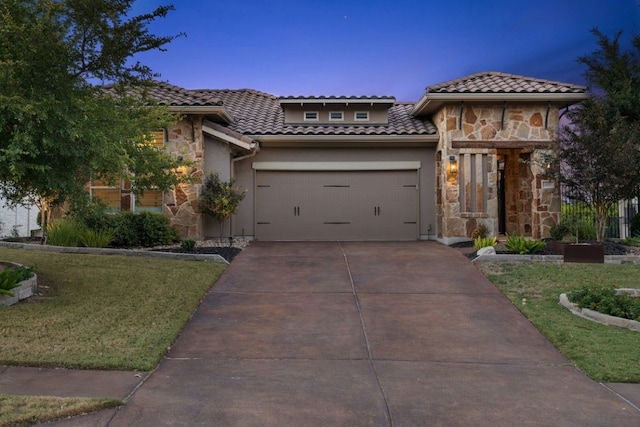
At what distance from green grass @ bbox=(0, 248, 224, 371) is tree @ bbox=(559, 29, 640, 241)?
29.6ft

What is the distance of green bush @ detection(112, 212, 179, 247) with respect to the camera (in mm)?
12148

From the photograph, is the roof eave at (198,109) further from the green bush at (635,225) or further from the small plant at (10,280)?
the green bush at (635,225)

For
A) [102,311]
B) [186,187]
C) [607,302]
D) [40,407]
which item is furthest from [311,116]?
[40,407]

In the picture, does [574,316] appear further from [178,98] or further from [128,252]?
[178,98]

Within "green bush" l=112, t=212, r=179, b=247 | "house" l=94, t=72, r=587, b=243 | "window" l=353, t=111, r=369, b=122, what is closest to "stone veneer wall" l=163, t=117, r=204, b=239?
"house" l=94, t=72, r=587, b=243

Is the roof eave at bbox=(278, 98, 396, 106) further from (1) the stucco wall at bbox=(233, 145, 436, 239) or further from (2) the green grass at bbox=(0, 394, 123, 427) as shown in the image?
(2) the green grass at bbox=(0, 394, 123, 427)

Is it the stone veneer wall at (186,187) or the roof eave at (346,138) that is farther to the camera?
the roof eave at (346,138)

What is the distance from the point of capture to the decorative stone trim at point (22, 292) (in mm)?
6801

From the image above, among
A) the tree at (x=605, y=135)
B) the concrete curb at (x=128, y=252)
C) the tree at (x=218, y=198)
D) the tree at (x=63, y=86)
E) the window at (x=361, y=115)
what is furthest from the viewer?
the window at (x=361, y=115)

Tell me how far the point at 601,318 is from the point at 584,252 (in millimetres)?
4222

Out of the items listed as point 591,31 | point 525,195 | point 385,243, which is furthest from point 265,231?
point 591,31

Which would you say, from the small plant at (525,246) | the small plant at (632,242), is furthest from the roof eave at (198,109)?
the small plant at (632,242)

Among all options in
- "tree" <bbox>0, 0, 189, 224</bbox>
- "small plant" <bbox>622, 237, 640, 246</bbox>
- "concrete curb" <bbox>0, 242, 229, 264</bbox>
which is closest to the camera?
"tree" <bbox>0, 0, 189, 224</bbox>

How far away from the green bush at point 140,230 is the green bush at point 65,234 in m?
0.84
